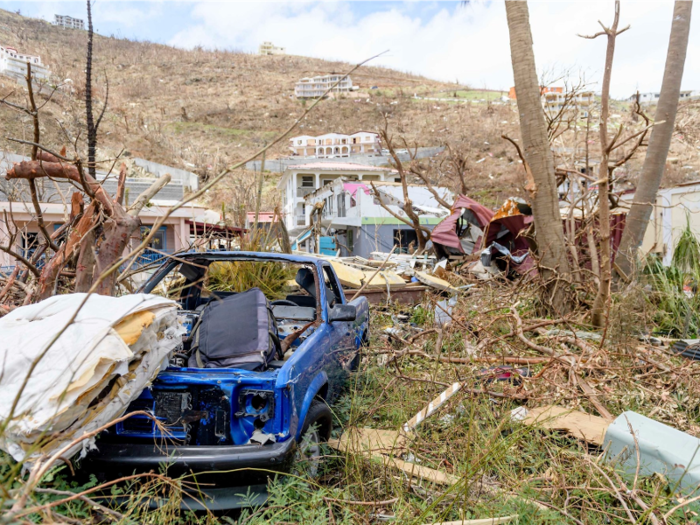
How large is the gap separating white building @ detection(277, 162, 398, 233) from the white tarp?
124 feet

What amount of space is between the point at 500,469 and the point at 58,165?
4.31 meters

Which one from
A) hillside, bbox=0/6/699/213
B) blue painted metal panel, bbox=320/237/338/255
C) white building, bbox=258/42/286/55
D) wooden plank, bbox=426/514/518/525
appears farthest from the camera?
white building, bbox=258/42/286/55

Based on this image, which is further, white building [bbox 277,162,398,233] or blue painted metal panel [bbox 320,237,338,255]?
white building [bbox 277,162,398,233]

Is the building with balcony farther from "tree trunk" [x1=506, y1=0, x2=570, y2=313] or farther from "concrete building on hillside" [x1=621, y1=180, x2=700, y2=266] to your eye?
"tree trunk" [x1=506, y1=0, x2=570, y2=313]

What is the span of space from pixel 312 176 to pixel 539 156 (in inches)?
1499

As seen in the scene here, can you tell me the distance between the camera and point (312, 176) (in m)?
44.8

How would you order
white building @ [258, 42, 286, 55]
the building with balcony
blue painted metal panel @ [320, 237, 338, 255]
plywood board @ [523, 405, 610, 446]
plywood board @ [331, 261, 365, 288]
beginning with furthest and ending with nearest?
white building @ [258, 42, 286, 55] → blue painted metal panel @ [320, 237, 338, 255] → the building with balcony → plywood board @ [331, 261, 365, 288] → plywood board @ [523, 405, 610, 446]

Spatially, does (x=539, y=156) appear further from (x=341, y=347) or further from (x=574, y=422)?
(x=341, y=347)

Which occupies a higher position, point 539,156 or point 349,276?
point 539,156

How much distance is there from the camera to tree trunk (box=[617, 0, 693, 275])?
29.8 ft

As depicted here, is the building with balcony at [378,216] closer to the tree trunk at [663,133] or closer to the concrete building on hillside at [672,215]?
the concrete building on hillside at [672,215]

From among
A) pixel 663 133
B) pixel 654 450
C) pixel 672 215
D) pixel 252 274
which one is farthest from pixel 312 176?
pixel 654 450

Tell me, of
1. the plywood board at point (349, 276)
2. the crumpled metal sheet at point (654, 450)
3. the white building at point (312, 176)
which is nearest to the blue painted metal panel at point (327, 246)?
the white building at point (312, 176)

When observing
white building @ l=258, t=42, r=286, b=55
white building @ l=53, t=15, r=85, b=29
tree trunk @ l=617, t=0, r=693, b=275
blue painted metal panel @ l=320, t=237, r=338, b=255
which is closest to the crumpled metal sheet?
tree trunk @ l=617, t=0, r=693, b=275
